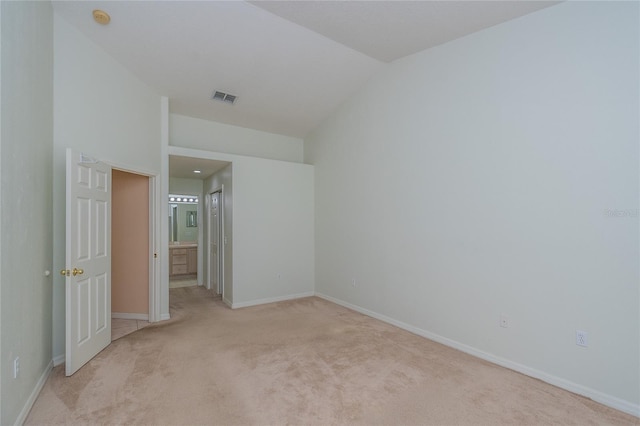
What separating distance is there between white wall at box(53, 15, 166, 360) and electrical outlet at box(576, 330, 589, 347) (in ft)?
15.2

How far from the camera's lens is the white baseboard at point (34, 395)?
6.66 ft

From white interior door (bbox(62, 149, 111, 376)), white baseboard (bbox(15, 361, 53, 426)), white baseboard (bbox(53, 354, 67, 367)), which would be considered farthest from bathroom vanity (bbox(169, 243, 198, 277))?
white baseboard (bbox(15, 361, 53, 426))

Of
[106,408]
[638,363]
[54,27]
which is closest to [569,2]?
[638,363]

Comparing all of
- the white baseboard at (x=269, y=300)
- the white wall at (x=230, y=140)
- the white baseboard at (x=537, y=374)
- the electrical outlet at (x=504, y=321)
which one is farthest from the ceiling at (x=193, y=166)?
the electrical outlet at (x=504, y=321)

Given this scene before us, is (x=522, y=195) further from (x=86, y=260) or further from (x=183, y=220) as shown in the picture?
(x=183, y=220)

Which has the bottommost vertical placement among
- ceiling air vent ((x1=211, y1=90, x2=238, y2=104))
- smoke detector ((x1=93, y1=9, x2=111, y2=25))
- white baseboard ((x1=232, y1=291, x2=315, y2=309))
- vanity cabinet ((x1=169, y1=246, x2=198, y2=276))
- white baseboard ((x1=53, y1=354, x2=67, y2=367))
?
white baseboard ((x1=232, y1=291, x2=315, y2=309))

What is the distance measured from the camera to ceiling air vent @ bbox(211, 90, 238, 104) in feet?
14.5

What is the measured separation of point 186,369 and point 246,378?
630 mm

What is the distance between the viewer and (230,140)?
5.43 metres

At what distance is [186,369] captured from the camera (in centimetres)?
281

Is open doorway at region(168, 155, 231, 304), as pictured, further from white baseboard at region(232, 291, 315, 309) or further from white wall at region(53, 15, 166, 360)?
white wall at region(53, 15, 166, 360)

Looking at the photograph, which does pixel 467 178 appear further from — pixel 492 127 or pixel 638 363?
pixel 638 363

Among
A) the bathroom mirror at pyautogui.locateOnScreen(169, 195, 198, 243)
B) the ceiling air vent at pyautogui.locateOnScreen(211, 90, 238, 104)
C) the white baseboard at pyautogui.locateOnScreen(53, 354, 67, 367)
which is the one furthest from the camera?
the bathroom mirror at pyautogui.locateOnScreen(169, 195, 198, 243)

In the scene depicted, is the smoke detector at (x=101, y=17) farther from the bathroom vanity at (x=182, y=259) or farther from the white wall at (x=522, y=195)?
the bathroom vanity at (x=182, y=259)
